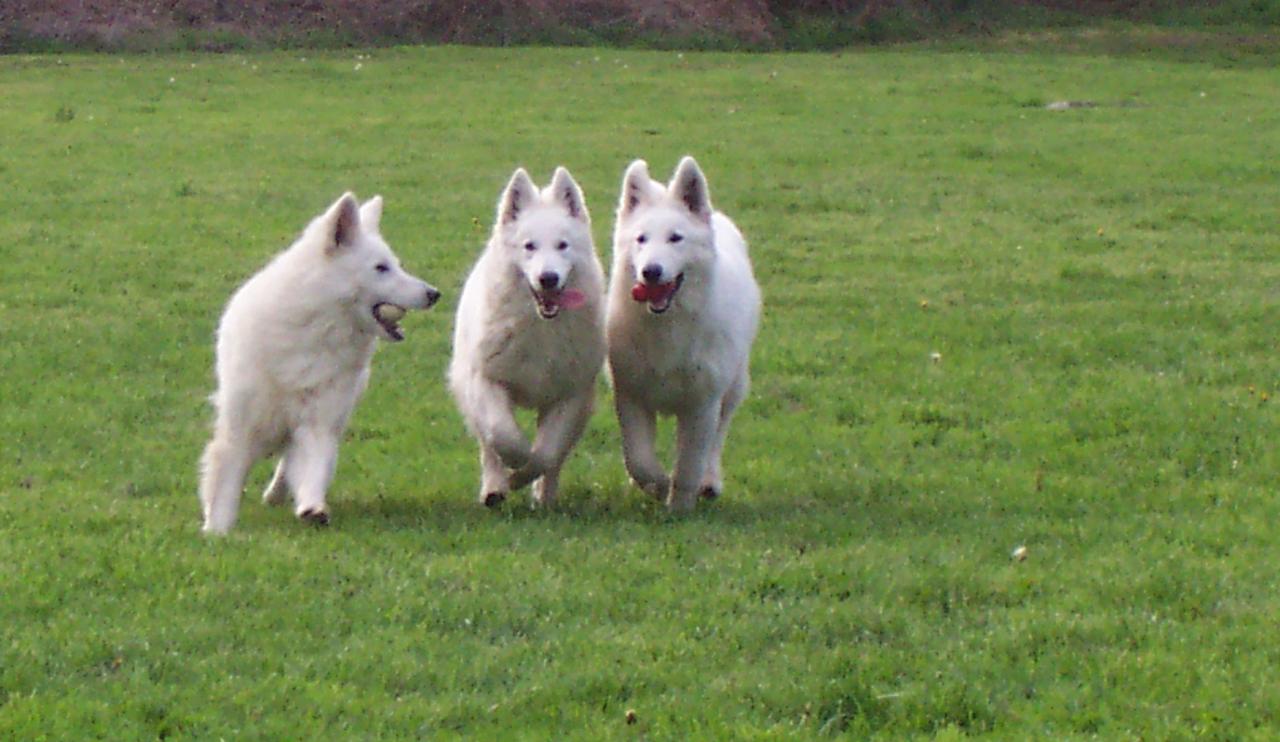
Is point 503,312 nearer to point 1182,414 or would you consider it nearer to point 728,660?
point 728,660

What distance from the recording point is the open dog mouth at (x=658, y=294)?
8.53 meters

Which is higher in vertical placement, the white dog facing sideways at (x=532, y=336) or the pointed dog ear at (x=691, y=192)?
the pointed dog ear at (x=691, y=192)

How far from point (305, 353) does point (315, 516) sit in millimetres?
735

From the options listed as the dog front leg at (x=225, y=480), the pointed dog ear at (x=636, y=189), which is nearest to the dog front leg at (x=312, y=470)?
the dog front leg at (x=225, y=480)

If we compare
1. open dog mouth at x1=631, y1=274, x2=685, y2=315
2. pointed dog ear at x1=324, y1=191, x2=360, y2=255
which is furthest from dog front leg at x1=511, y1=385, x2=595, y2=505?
pointed dog ear at x1=324, y1=191, x2=360, y2=255

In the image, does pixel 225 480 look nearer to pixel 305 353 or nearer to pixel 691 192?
pixel 305 353

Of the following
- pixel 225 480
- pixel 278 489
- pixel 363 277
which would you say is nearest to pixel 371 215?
pixel 363 277

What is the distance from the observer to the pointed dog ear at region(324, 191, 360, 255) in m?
8.53

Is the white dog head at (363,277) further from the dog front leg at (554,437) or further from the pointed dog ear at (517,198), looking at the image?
the dog front leg at (554,437)

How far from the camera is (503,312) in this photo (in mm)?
8633

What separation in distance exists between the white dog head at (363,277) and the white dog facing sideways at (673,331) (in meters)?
0.92

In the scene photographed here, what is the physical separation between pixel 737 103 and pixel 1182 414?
16098 millimetres

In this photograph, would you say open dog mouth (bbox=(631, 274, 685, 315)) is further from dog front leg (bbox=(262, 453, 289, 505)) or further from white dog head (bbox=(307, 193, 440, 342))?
dog front leg (bbox=(262, 453, 289, 505))

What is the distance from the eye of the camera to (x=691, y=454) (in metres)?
8.80
